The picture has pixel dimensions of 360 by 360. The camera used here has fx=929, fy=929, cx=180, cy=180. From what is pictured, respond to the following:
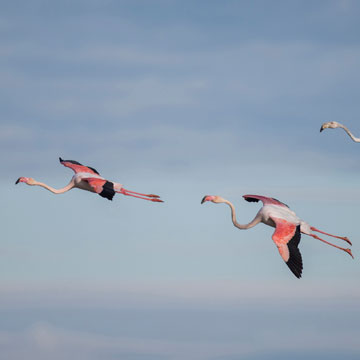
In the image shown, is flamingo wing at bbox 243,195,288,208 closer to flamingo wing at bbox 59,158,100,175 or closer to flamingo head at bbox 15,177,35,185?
flamingo wing at bbox 59,158,100,175

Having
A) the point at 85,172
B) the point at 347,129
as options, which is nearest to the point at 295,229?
the point at 347,129

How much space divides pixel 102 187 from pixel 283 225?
6936mm

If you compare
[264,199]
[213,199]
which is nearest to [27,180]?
[213,199]

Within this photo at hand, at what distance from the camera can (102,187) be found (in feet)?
115

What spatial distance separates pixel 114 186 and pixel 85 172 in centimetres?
133

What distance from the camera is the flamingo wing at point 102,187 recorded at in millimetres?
34519

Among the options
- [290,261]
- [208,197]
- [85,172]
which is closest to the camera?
[290,261]

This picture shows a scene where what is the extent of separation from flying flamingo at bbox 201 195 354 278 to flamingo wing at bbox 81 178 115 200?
3.52 meters

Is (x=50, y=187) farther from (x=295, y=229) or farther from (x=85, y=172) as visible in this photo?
(x=295, y=229)

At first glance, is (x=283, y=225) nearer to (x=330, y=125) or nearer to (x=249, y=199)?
(x=249, y=199)

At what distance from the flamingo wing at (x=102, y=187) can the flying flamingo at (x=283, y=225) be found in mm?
3525

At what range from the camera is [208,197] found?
35.3m

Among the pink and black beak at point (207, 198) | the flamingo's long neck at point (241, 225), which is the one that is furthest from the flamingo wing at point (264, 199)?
the pink and black beak at point (207, 198)

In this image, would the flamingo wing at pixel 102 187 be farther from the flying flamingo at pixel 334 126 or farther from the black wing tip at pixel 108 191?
the flying flamingo at pixel 334 126
